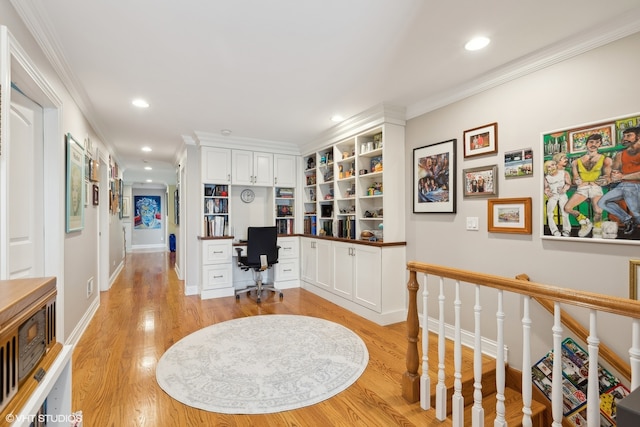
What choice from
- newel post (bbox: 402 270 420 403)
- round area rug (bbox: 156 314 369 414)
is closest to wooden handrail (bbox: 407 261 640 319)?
newel post (bbox: 402 270 420 403)

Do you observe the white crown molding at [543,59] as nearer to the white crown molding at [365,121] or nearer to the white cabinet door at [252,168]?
the white crown molding at [365,121]

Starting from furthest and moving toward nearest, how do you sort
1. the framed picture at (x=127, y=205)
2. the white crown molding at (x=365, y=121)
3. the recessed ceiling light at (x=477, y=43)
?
the framed picture at (x=127, y=205), the white crown molding at (x=365, y=121), the recessed ceiling light at (x=477, y=43)

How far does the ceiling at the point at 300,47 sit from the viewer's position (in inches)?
69.2

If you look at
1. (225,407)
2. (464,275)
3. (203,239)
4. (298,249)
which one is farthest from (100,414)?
(298,249)

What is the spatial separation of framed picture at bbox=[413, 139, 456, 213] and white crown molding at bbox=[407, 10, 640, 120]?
1.43 ft

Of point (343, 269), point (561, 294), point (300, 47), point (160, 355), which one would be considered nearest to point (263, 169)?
point (343, 269)

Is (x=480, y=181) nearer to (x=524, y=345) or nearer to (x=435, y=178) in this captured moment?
(x=435, y=178)

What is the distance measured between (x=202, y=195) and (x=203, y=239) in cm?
64

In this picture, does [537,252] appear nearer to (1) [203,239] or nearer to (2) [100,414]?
(2) [100,414]

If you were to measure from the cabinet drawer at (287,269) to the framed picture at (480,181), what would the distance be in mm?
3008

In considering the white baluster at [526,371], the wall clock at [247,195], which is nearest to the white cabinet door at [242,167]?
the wall clock at [247,195]

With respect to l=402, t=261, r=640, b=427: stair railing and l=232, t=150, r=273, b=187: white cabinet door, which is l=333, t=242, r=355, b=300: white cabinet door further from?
l=402, t=261, r=640, b=427: stair railing

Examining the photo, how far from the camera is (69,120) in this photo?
2.77m

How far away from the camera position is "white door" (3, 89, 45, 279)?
1.94 m
